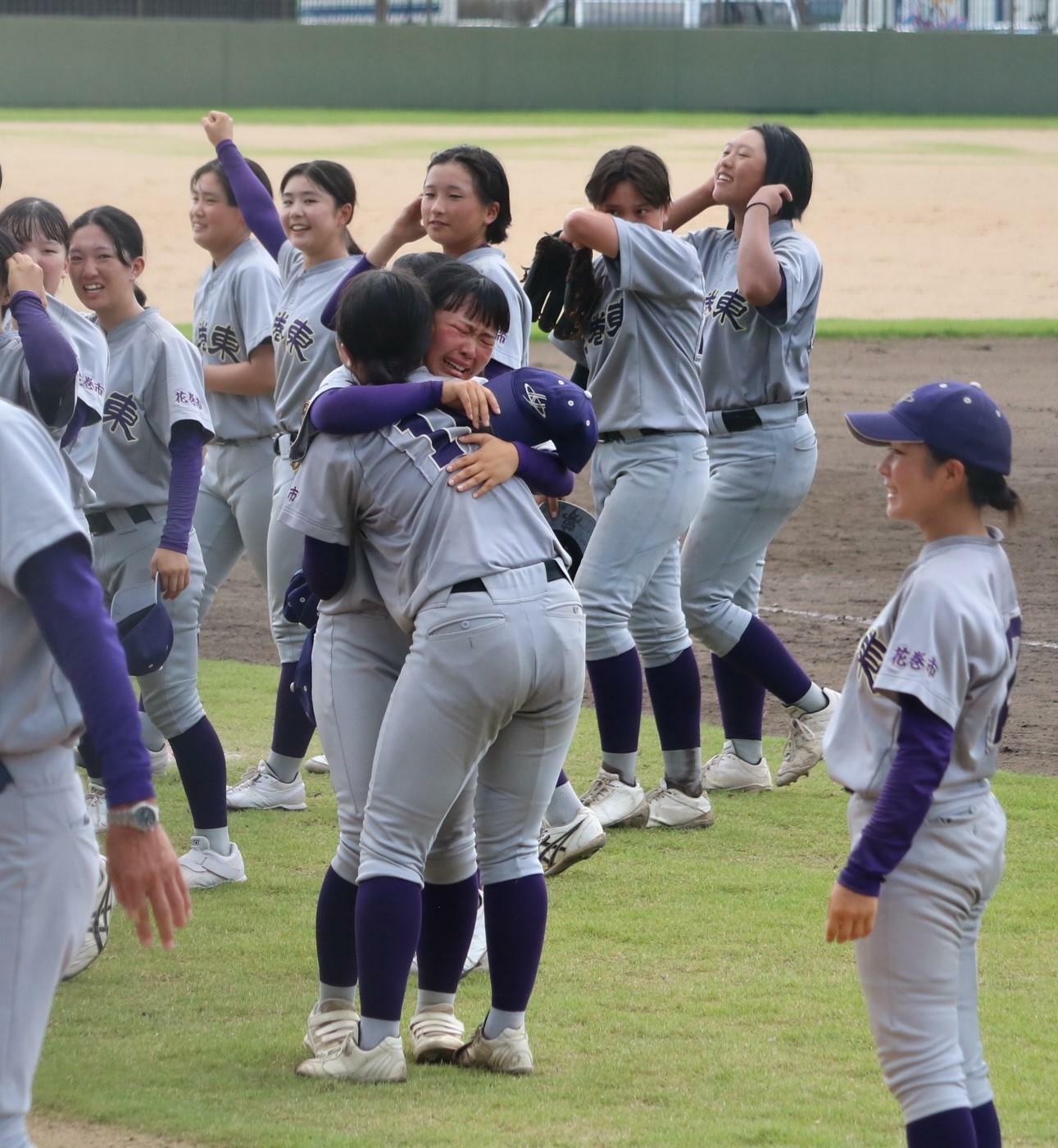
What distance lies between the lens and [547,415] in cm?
340

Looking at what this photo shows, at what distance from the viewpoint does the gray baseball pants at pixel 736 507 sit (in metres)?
5.48

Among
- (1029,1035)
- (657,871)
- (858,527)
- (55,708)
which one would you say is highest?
(55,708)

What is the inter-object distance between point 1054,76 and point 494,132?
11.9m

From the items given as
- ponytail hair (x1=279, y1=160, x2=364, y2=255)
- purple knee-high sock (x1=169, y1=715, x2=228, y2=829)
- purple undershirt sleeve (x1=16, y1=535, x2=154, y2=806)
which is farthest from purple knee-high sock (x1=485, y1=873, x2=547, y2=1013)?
ponytail hair (x1=279, y1=160, x2=364, y2=255)

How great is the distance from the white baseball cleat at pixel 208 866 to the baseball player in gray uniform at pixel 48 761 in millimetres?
2396

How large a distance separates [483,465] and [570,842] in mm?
1733

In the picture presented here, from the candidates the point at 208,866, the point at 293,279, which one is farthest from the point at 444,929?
the point at 293,279

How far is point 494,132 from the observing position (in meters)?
32.8

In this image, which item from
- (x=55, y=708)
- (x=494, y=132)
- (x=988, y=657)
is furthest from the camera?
(x=494, y=132)

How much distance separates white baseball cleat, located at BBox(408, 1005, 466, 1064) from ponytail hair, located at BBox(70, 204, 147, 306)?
7.46 ft

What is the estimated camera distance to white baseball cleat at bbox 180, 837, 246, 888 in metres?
4.73

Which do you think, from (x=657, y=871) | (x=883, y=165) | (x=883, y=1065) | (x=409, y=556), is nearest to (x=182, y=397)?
(x=409, y=556)

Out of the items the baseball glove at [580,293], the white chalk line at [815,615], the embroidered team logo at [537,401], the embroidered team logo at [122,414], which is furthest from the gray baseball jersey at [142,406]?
the white chalk line at [815,615]

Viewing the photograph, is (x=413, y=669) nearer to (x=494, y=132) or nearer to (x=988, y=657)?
(x=988, y=657)
